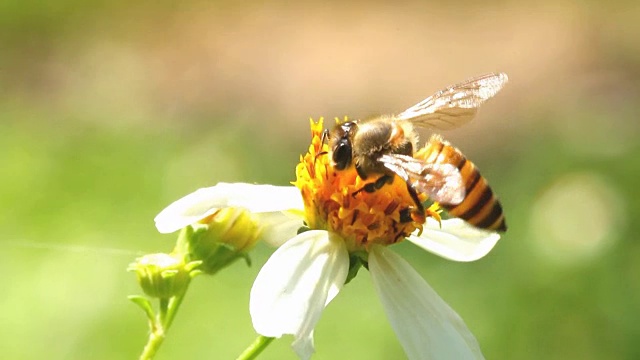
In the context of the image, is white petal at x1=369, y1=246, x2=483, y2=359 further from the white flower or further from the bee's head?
the bee's head

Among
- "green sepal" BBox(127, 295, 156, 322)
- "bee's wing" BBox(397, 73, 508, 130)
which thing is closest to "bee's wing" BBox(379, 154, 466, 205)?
"bee's wing" BBox(397, 73, 508, 130)

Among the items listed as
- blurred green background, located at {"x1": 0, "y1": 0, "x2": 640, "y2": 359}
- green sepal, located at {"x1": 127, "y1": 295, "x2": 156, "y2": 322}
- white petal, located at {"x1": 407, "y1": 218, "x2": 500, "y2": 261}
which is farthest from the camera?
blurred green background, located at {"x1": 0, "y1": 0, "x2": 640, "y2": 359}

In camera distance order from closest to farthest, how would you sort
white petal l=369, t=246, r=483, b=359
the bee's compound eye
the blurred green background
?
white petal l=369, t=246, r=483, b=359 < the bee's compound eye < the blurred green background

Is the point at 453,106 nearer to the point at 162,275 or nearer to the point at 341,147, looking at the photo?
the point at 341,147

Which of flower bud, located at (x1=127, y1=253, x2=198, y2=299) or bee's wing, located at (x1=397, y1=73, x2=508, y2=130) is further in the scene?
bee's wing, located at (x1=397, y1=73, x2=508, y2=130)

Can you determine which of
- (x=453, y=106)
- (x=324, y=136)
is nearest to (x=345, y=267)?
(x=324, y=136)

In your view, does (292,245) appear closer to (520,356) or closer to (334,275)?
(334,275)
